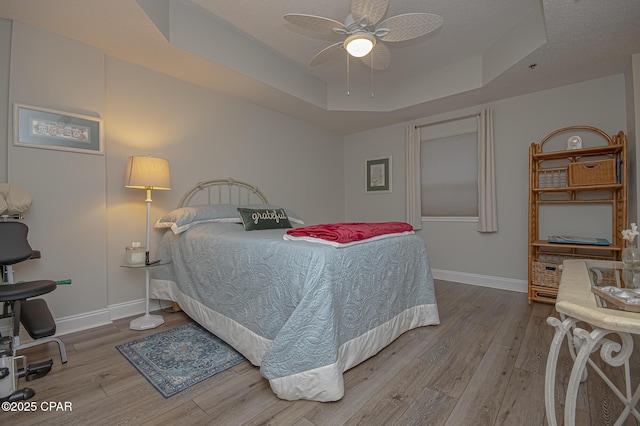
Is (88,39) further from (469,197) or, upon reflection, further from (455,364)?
(469,197)

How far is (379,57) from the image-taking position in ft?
7.73

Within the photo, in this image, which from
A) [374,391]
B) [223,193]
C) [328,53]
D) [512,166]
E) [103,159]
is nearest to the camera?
[374,391]

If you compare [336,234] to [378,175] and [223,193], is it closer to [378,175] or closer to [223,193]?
[223,193]

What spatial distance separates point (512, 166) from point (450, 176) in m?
0.72

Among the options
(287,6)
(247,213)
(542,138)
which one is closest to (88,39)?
(287,6)

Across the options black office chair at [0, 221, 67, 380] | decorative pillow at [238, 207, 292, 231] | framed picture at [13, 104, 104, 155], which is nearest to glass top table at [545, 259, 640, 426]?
decorative pillow at [238, 207, 292, 231]

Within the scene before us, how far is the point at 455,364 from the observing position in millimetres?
1740

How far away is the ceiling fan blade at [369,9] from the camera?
5.57ft

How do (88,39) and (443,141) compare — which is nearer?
(88,39)

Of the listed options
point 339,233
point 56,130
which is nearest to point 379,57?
point 339,233

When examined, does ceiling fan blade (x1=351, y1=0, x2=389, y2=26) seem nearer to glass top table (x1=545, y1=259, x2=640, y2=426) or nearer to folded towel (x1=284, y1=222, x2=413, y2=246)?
folded towel (x1=284, y1=222, x2=413, y2=246)

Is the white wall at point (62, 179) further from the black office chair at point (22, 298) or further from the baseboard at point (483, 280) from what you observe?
the baseboard at point (483, 280)

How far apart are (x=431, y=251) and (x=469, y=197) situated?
92cm

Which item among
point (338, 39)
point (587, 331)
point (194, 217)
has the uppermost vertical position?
point (338, 39)
